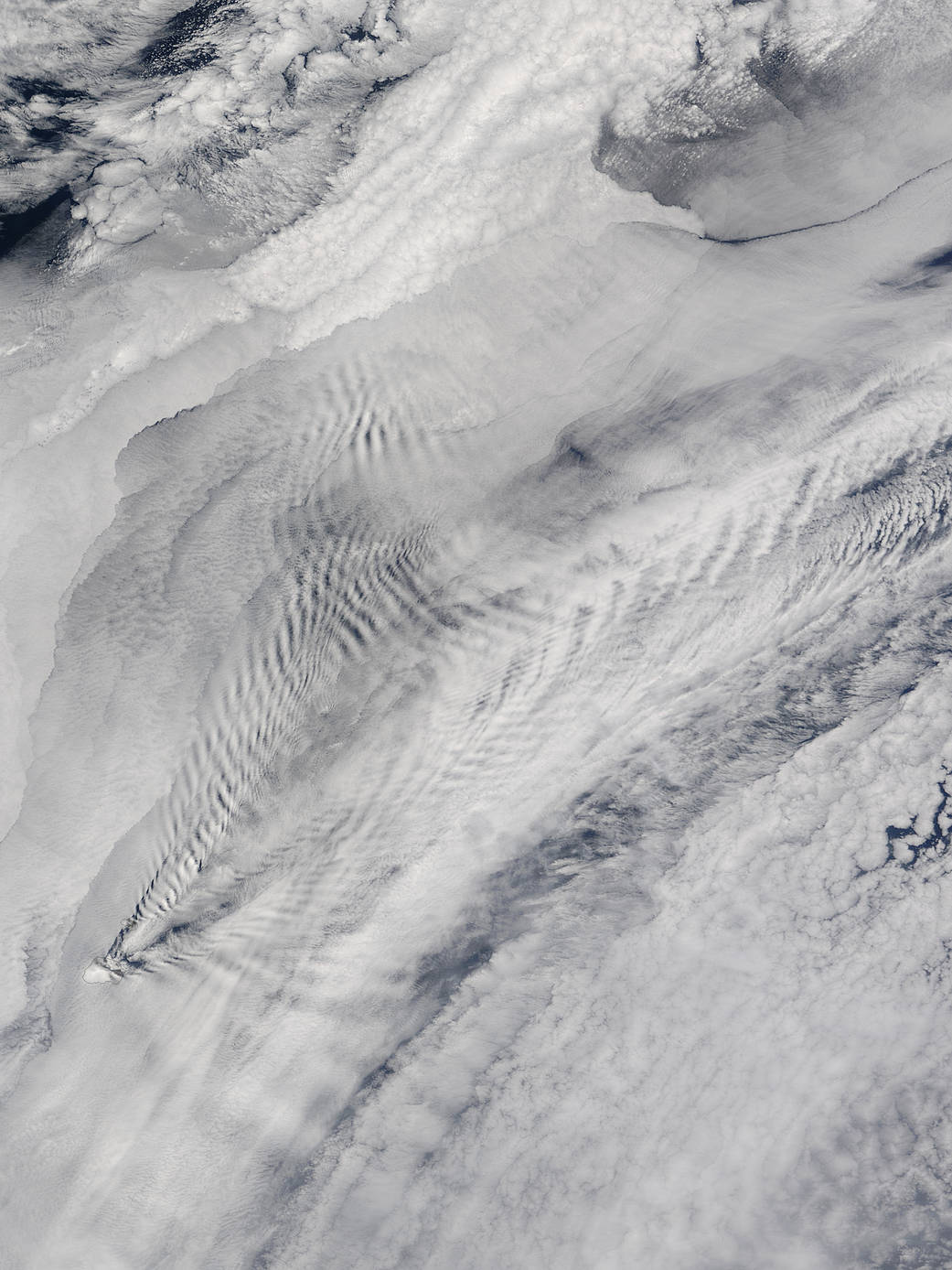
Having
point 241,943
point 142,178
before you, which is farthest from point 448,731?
point 142,178

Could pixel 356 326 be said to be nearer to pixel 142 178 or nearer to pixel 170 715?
pixel 142 178

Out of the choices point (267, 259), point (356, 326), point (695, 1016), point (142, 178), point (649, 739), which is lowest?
point (695, 1016)

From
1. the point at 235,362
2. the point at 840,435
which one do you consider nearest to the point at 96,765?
the point at 235,362

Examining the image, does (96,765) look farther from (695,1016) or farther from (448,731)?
(695,1016)

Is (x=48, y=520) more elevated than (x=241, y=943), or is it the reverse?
(x=48, y=520)

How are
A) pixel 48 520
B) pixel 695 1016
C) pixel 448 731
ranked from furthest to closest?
pixel 48 520 < pixel 448 731 < pixel 695 1016

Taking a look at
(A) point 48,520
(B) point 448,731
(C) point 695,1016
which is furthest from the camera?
(A) point 48,520

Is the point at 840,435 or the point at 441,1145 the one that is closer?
the point at 441,1145
